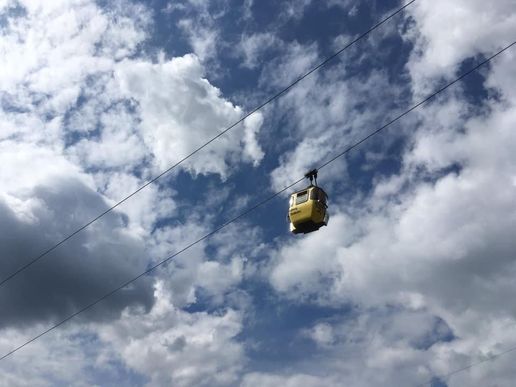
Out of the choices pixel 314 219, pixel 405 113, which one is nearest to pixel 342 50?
pixel 405 113

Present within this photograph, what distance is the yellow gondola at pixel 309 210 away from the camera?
20.9 meters

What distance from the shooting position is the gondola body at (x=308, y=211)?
20922mm

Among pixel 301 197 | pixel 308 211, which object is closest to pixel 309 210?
pixel 308 211

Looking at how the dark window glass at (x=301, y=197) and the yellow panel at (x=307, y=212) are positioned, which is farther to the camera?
the dark window glass at (x=301, y=197)

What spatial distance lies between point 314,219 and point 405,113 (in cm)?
680

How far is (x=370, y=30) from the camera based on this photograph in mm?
15031

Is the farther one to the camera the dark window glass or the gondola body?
the dark window glass

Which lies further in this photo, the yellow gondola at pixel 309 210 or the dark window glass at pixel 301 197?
the dark window glass at pixel 301 197

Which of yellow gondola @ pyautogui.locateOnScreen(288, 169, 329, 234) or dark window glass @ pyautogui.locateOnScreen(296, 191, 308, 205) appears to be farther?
dark window glass @ pyautogui.locateOnScreen(296, 191, 308, 205)

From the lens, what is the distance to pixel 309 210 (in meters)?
20.9

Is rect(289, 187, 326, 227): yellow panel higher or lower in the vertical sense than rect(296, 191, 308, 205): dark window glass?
lower

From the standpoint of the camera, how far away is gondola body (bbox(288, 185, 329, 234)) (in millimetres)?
20922

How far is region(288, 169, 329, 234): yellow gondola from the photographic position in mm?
20891

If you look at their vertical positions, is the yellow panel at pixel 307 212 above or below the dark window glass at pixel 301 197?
below
